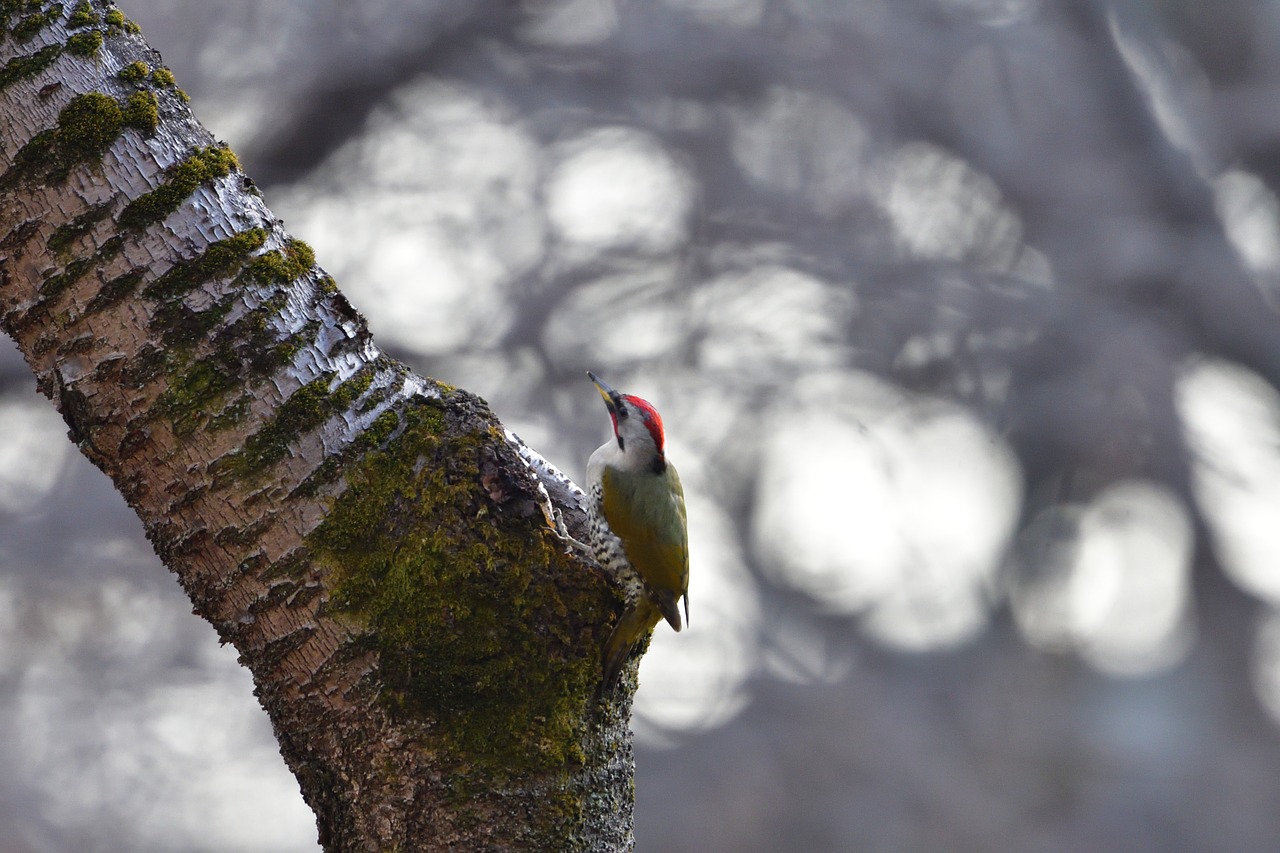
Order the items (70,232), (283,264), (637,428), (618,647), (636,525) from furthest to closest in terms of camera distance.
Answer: (637,428) → (636,525) → (618,647) → (283,264) → (70,232)

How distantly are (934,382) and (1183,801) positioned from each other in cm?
288

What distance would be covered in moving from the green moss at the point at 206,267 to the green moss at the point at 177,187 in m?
0.07

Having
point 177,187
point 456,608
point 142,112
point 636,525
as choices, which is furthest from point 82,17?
point 636,525

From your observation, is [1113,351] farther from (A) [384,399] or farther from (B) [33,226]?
(B) [33,226]

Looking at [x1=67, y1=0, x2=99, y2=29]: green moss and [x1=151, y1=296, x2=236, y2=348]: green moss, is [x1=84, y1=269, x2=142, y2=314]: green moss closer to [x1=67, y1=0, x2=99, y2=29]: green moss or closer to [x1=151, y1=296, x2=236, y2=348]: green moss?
[x1=151, y1=296, x2=236, y2=348]: green moss

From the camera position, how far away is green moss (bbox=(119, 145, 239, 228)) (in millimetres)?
1457

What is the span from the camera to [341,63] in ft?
18.7

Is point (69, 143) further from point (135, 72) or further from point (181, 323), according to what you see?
point (181, 323)

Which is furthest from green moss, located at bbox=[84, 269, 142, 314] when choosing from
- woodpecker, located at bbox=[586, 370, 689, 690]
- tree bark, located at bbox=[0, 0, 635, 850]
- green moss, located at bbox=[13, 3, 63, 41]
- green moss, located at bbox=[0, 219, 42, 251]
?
woodpecker, located at bbox=[586, 370, 689, 690]

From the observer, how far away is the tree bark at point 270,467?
1.46 meters

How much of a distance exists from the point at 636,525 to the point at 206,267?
50.4 inches

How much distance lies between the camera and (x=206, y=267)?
148cm

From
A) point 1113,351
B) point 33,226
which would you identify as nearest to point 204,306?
point 33,226

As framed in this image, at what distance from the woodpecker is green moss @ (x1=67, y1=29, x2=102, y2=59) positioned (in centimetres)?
105
